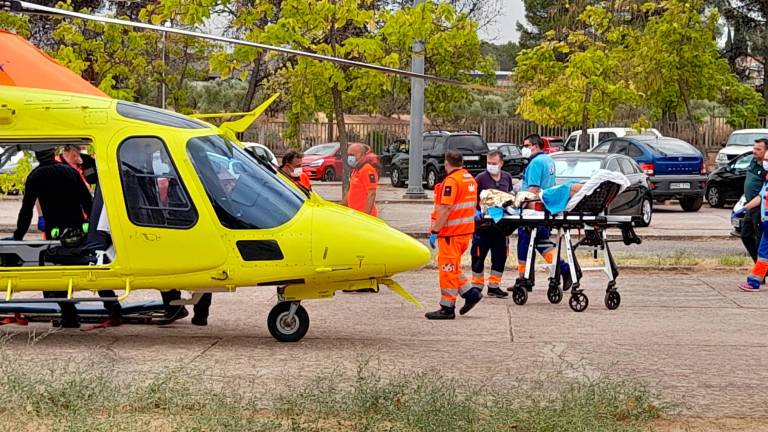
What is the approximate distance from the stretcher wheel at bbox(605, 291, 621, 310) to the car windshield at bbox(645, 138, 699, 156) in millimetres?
15532

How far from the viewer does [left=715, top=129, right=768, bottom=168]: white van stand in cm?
3359

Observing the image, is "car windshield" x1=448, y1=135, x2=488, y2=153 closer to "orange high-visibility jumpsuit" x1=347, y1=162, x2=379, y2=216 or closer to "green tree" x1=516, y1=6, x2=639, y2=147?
"green tree" x1=516, y1=6, x2=639, y2=147

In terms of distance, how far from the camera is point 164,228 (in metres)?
10.8

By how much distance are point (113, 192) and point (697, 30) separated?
29.4 metres

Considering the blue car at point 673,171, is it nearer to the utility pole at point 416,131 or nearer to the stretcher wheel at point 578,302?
the utility pole at point 416,131

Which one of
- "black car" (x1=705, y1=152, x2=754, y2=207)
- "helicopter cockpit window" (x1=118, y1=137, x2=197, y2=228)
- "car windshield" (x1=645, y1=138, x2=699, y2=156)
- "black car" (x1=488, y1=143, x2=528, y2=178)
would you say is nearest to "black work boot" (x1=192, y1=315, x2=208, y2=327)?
A: "helicopter cockpit window" (x1=118, y1=137, x2=197, y2=228)

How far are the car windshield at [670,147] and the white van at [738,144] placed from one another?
14.7ft

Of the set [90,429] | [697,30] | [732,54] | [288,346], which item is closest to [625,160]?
[697,30]

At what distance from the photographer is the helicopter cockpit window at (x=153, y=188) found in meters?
10.8

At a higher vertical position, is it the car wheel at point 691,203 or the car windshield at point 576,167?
the car windshield at point 576,167

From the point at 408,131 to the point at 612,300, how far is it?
33586 mm

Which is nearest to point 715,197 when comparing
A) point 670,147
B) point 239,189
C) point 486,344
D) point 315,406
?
point 670,147

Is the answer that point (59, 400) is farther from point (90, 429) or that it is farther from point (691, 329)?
point (691, 329)

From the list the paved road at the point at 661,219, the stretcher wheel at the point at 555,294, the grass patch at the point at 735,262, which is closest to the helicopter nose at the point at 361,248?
the stretcher wheel at the point at 555,294
